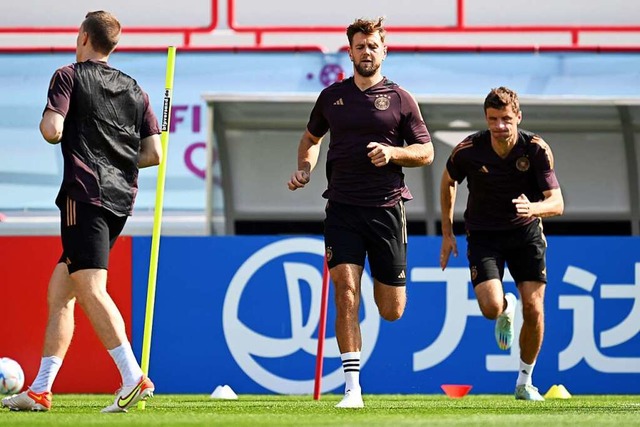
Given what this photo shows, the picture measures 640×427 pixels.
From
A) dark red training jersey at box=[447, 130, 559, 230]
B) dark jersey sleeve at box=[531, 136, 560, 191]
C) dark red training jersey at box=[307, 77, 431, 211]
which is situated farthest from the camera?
dark red training jersey at box=[447, 130, 559, 230]

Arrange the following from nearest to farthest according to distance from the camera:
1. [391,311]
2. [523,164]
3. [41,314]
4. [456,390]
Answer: [391,311]
[523,164]
[456,390]
[41,314]

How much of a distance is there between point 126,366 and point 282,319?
3742mm

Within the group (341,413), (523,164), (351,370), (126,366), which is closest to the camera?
(126,366)

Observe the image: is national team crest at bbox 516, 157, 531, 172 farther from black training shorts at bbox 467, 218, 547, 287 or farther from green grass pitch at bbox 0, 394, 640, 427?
green grass pitch at bbox 0, 394, 640, 427

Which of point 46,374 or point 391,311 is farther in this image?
point 391,311

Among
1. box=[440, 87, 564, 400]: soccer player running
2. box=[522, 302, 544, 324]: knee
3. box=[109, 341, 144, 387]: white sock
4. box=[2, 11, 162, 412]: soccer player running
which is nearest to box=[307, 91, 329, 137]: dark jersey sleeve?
box=[2, 11, 162, 412]: soccer player running

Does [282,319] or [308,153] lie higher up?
[308,153]

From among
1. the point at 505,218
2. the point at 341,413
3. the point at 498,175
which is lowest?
the point at 341,413

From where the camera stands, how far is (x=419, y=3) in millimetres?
14922

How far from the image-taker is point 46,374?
7621 millimetres

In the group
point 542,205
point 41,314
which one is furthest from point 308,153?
point 41,314

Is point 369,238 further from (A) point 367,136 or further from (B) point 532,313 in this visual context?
(B) point 532,313

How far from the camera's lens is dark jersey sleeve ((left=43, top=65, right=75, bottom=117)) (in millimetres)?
7367

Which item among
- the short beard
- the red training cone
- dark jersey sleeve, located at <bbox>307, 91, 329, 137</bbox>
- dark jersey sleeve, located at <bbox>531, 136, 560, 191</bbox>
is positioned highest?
the short beard
